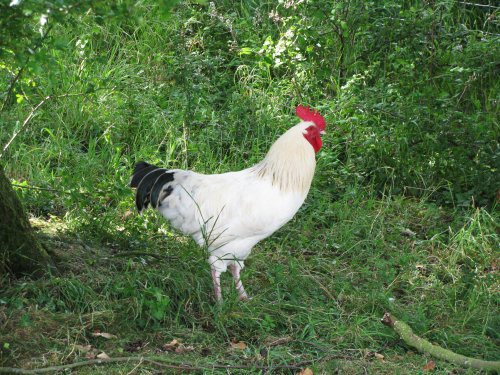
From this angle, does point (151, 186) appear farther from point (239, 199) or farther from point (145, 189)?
point (239, 199)

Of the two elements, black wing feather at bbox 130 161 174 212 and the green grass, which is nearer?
the green grass

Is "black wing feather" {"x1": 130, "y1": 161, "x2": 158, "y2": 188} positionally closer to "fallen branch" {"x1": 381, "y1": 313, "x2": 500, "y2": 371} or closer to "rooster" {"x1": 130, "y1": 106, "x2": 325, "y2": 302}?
"rooster" {"x1": 130, "y1": 106, "x2": 325, "y2": 302}

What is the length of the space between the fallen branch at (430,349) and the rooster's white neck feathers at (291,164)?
103 cm

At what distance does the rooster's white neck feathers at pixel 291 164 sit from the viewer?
17.1 ft

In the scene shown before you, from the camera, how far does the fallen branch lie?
14.8ft

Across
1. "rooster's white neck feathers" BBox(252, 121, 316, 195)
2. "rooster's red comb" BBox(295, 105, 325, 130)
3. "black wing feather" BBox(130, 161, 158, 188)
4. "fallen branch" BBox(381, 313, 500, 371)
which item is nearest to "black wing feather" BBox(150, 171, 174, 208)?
"black wing feather" BBox(130, 161, 158, 188)

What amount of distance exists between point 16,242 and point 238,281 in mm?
1405

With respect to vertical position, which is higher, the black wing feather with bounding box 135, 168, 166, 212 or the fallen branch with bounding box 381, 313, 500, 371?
the black wing feather with bounding box 135, 168, 166, 212

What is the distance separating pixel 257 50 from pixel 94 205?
2718 millimetres

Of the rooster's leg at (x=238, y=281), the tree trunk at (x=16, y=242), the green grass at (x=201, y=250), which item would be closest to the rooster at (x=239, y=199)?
the rooster's leg at (x=238, y=281)

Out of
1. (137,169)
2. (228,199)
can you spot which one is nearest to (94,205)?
(137,169)

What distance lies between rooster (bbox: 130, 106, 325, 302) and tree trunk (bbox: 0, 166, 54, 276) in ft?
3.03

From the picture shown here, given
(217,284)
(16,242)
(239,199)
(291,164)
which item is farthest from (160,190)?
(16,242)

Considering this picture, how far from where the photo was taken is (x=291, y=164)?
5.21 metres
